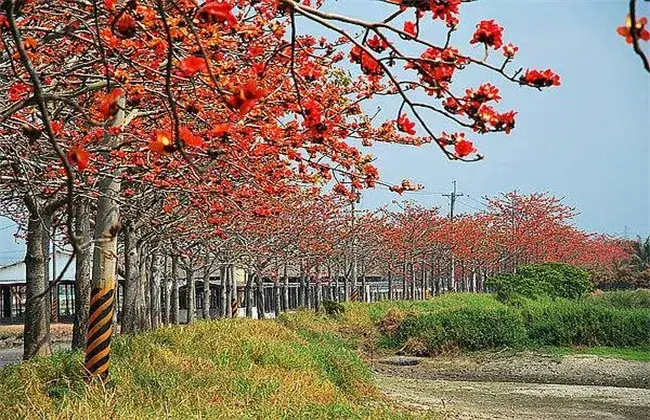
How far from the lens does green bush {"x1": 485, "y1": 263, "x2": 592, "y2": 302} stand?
27562 mm

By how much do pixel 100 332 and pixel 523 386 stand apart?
9.03 meters

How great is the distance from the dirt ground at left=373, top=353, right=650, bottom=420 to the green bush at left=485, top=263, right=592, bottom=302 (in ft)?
29.8

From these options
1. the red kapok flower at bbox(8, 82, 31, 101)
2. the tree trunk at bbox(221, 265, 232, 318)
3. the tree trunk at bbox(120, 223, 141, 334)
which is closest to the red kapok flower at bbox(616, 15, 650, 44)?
the red kapok flower at bbox(8, 82, 31, 101)

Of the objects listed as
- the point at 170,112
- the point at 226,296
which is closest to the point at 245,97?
the point at 170,112

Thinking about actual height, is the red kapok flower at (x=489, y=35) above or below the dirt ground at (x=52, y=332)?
above

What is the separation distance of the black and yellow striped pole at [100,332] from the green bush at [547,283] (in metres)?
20.4

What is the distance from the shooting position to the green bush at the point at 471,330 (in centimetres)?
1970

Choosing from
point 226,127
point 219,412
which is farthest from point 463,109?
point 219,412

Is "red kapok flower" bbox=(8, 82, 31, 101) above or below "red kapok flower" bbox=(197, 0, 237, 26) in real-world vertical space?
above

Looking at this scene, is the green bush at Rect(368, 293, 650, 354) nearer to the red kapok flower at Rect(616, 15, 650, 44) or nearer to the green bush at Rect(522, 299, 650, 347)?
the green bush at Rect(522, 299, 650, 347)

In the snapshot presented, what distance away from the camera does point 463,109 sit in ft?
9.97

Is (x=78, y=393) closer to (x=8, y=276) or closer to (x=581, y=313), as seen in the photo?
(x=581, y=313)

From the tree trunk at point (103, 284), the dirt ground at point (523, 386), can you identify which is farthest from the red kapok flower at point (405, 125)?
the dirt ground at point (523, 386)

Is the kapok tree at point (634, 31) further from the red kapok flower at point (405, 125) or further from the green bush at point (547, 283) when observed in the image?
the green bush at point (547, 283)
